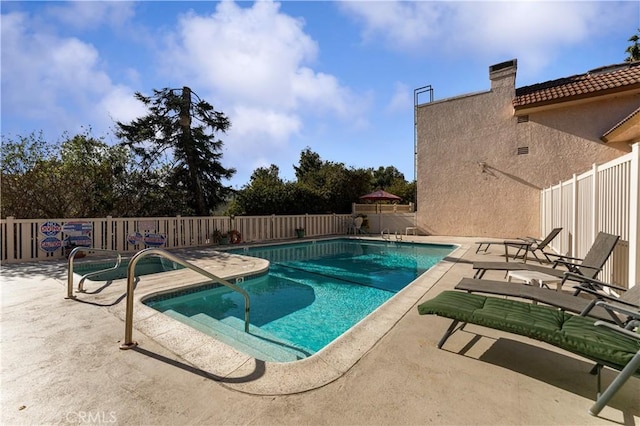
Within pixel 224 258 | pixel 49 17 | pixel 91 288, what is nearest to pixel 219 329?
pixel 91 288

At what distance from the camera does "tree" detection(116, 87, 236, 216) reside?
46.3 ft

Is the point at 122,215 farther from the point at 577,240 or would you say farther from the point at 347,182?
the point at 577,240

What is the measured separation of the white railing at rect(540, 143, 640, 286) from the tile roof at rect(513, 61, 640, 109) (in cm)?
678

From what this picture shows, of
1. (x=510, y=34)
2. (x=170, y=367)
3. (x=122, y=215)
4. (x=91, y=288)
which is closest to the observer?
(x=170, y=367)

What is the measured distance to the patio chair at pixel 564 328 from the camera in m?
1.79

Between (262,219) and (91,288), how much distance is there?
9065mm

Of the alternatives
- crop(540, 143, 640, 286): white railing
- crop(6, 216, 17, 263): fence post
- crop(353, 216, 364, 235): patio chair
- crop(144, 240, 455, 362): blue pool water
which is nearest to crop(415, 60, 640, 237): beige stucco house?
crop(353, 216, 364, 235): patio chair

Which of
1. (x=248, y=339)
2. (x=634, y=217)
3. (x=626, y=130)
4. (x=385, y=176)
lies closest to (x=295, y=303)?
(x=248, y=339)

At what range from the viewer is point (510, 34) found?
8.05 m

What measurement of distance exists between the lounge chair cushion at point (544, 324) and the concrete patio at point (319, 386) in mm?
396

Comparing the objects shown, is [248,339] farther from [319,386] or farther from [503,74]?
[503,74]

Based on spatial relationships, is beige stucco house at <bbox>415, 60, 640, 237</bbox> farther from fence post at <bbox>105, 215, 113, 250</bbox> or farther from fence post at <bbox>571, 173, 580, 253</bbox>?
fence post at <bbox>105, 215, 113, 250</bbox>

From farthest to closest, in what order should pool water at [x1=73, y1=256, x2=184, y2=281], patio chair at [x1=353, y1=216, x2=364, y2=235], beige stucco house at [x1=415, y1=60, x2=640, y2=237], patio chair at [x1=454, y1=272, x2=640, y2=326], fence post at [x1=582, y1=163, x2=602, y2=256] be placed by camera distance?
patio chair at [x1=353, y1=216, x2=364, y2=235]
beige stucco house at [x1=415, y1=60, x2=640, y2=237]
pool water at [x1=73, y1=256, x2=184, y2=281]
fence post at [x1=582, y1=163, x2=602, y2=256]
patio chair at [x1=454, y1=272, x2=640, y2=326]

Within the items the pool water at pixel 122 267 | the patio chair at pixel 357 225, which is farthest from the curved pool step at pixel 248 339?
the patio chair at pixel 357 225
